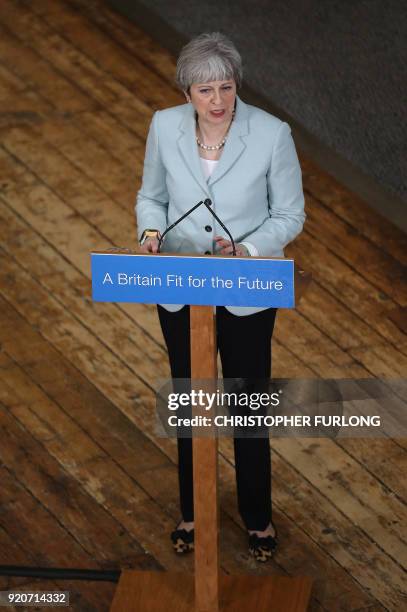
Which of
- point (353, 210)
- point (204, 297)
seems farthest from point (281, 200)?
point (353, 210)

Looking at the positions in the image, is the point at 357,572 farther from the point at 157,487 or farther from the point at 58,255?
the point at 58,255

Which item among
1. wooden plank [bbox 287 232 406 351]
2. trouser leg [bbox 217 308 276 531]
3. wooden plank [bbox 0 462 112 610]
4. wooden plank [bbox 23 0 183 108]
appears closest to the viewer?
trouser leg [bbox 217 308 276 531]

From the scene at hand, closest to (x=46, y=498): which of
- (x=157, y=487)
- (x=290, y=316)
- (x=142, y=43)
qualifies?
(x=157, y=487)

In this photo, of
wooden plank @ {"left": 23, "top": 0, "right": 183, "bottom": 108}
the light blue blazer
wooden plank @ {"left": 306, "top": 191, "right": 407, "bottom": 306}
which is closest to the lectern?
the light blue blazer

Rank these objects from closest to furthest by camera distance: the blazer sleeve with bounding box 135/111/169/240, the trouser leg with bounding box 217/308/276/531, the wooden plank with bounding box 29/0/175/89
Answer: the blazer sleeve with bounding box 135/111/169/240 → the trouser leg with bounding box 217/308/276/531 → the wooden plank with bounding box 29/0/175/89

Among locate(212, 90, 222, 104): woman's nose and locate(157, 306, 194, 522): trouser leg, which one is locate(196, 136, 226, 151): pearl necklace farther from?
locate(157, 306, 194, 522): trouser leg

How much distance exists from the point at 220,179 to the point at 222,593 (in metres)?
1.16

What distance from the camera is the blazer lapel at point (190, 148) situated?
12.1ft

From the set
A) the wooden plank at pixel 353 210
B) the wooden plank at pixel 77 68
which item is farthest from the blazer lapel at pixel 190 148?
the wooden plank at pixel 77 68

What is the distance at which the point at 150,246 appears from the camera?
361 centimetres

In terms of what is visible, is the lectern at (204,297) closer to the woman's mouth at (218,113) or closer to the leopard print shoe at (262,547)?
the leopard print shoe at (262,547)

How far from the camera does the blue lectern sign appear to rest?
3.31 metres

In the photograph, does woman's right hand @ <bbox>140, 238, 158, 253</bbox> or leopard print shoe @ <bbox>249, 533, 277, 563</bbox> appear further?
leopard print shoe @ <bbox>249, 533, 277, 563</bbox>

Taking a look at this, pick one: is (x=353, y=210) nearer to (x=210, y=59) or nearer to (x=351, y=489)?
(x=351, y=489)
